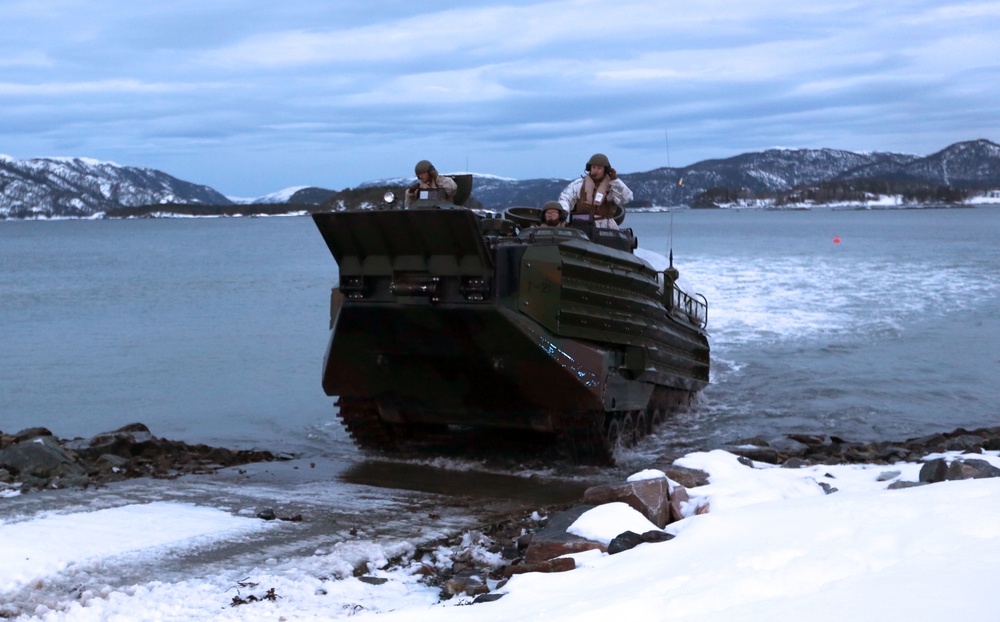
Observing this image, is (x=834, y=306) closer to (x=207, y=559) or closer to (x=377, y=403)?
(x=377, y=403)

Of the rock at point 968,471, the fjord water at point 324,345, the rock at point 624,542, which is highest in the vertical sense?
the rock at point 968,471

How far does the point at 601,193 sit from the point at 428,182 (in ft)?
6.39

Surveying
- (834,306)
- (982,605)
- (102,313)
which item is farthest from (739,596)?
(102,313)

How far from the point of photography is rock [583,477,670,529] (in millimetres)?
7555

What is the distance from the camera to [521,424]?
445 inches

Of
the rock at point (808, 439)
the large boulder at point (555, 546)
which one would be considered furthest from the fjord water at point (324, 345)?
the large boulder at point (555, 546)

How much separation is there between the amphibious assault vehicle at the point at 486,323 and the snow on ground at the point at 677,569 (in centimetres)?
237

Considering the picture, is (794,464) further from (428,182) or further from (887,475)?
(428,182)

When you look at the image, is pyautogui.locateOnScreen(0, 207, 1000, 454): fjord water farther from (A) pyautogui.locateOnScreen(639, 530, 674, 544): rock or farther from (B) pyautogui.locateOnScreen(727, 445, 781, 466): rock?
(A) pyautogui.locateOnScreen(639, 530, 674, 544): rock

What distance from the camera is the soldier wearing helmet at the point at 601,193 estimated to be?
12539mm

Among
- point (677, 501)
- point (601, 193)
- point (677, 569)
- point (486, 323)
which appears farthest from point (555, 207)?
point (677, 569)

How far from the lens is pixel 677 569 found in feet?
19.3

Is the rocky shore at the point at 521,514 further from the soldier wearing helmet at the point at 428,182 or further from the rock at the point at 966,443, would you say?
the soldier wearing helmet at the point at 428,182

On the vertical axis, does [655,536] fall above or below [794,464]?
above
